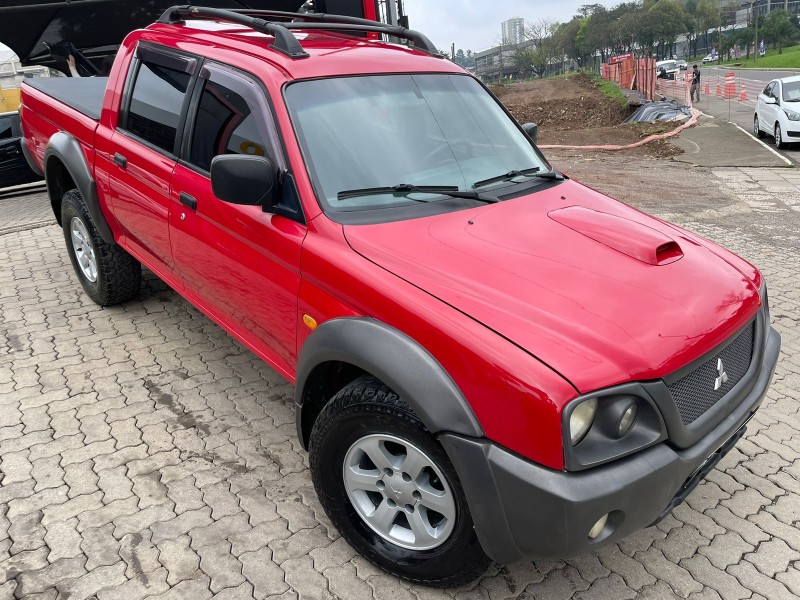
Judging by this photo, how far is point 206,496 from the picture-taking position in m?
3.23

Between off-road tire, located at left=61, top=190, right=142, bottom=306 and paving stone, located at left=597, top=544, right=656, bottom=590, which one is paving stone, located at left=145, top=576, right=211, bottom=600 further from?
off-road tire, located at left=61, top=190, right=142, bottom=306

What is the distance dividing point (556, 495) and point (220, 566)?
1.48m

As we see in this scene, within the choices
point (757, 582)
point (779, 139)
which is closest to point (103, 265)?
point (757, 582)

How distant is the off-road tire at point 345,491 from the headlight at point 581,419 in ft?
1.43

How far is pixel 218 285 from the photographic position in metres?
3.54

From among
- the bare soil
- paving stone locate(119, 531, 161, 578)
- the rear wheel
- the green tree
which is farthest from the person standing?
the green tree

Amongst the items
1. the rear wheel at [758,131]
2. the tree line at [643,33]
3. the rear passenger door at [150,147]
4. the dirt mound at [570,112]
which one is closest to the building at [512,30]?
the tree line at [643,33]

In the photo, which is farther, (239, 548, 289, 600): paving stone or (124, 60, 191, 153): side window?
(124, 60, 191, 153): side window

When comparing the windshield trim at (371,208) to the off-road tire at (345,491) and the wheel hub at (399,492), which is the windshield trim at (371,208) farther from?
the wheel hub at (399,492)

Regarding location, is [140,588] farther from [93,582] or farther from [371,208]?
[371,208]

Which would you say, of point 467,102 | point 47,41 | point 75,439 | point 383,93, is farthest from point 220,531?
point 47,41

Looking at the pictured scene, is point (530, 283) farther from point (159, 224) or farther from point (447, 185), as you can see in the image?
point (159, 224)

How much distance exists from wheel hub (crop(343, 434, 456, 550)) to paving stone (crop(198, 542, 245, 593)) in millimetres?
556

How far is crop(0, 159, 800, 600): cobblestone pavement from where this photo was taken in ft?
8.97
